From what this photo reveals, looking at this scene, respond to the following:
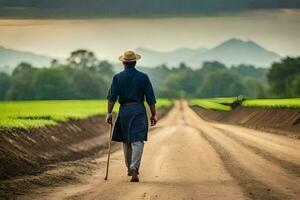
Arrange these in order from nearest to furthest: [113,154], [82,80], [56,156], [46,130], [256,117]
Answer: [56,156] → [113,154] → [46,130] → [256,117] → [82,80]

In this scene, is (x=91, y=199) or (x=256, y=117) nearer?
(x=91, y=199)

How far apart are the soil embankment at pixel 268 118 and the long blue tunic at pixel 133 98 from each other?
18199 millimetres

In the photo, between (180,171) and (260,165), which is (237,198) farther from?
(260,165)

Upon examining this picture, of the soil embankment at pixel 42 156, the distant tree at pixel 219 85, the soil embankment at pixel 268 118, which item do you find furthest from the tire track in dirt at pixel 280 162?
the distant tree at pixel 219 85

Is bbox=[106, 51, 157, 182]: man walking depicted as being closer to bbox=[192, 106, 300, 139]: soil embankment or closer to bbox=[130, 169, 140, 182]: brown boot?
bbox=[130, 169, 140, 182]: brown boot

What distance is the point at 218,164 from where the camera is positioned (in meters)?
16.1

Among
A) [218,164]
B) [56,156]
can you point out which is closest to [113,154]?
[56,156]

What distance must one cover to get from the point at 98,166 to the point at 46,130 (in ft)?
19.7

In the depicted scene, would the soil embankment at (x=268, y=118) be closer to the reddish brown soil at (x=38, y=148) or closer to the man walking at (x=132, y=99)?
the reddish brown soil at (x=38, y=148)

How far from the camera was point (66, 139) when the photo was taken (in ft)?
79.0

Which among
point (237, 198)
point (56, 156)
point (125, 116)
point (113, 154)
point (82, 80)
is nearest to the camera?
point (237, 198)

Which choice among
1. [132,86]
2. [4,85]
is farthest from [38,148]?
[4,85]

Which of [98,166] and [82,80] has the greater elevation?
[82,80]

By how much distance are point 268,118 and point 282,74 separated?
94256mm
